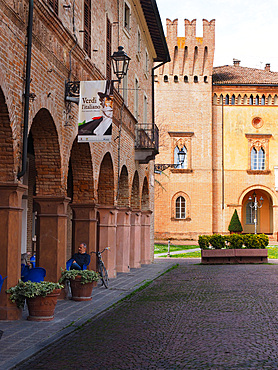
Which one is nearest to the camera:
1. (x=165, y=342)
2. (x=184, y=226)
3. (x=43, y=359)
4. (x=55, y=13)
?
(x=43, y=359)

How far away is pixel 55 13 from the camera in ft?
38.9

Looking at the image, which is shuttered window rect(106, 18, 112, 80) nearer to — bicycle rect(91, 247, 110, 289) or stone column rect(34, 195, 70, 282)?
bicycle rect(91, 247, 110, 289)

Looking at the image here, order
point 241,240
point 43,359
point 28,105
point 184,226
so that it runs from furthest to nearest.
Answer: point 184,226 < point 241,240 < point 28,105 < point 43,359

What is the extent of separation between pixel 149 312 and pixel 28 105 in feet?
15.6

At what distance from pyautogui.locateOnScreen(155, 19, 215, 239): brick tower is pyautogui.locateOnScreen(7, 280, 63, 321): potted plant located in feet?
134

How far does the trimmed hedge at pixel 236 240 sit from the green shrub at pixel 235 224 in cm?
2127

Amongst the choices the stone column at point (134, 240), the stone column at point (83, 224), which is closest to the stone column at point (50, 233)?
the stone column at point (83, 224)

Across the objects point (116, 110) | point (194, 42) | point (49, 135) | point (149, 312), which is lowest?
point (149, 312)

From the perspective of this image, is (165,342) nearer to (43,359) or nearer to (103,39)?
(43,359)

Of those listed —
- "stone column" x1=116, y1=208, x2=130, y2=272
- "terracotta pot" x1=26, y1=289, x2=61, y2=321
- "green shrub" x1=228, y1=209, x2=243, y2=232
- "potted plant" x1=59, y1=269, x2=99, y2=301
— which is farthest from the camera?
"green shrub" x1=228, y1=209, x2=243, y2=232

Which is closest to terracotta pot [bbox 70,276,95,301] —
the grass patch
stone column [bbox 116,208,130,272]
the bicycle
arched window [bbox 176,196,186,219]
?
the bicycle

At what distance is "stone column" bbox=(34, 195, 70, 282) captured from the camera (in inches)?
497

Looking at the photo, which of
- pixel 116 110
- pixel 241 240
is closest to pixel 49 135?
pixel 116 110

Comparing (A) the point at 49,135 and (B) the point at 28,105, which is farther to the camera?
(A) the point at 49,135
